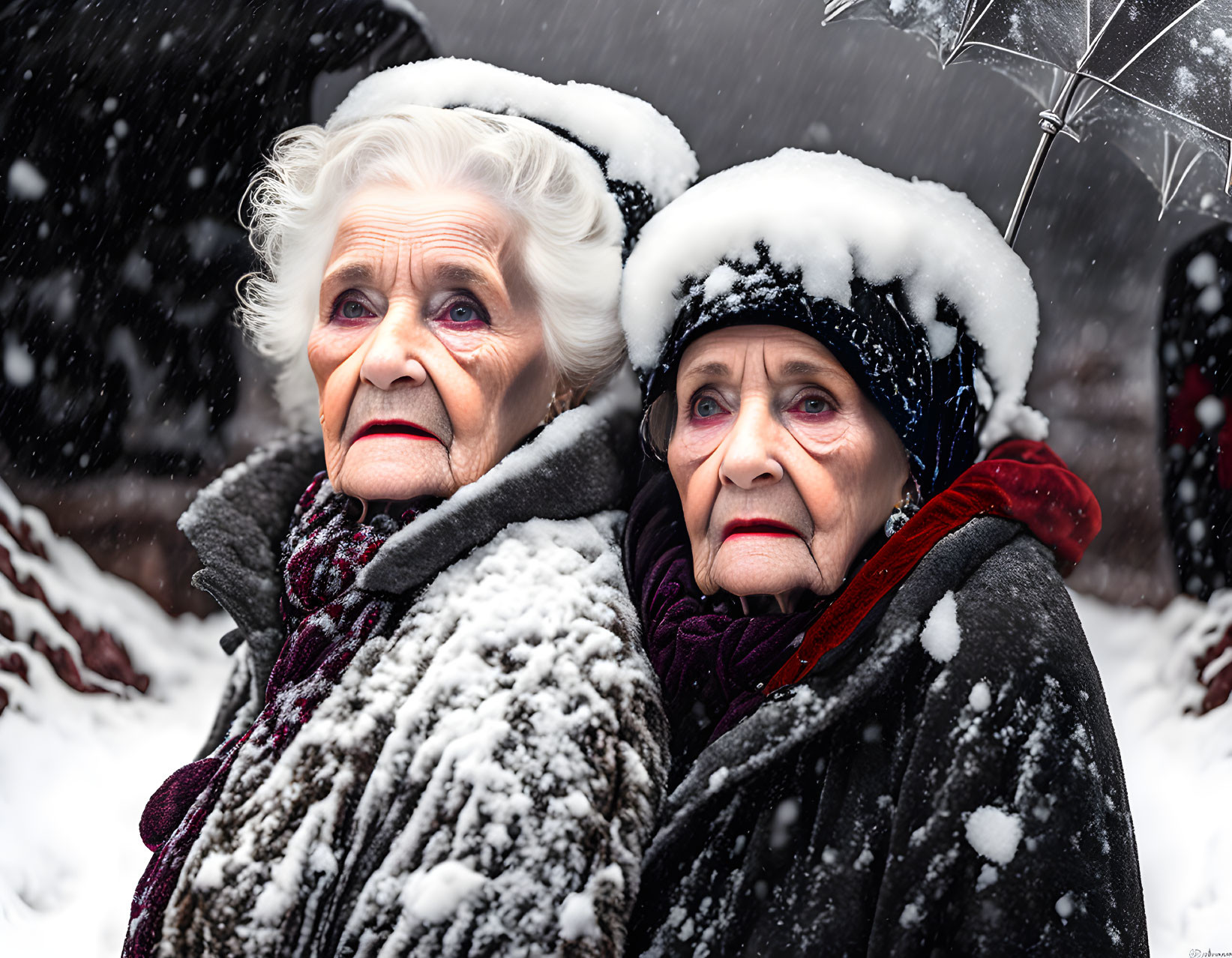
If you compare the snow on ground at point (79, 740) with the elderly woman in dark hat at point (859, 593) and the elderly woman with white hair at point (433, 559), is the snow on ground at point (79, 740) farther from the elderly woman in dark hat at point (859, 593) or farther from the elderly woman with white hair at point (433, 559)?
the elderly woman in dark hat at point (859, 593)

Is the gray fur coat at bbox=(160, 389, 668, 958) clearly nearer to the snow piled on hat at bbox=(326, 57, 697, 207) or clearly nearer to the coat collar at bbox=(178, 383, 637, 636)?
the coat collar at bbox=(178, 383, 637, 636)

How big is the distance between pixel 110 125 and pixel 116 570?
136 centimetres

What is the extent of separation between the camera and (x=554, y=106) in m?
1.81

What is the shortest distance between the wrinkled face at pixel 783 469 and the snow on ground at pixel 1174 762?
571 mm

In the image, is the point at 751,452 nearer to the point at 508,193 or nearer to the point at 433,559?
the point at 433,559

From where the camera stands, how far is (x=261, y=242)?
2047 millimetres

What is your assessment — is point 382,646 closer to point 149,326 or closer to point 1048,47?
point 1048,47

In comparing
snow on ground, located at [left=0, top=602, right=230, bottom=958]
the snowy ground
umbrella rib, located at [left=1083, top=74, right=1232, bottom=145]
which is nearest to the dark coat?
the snowy ground

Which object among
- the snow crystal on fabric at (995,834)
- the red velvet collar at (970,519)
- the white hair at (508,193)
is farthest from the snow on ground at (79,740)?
the snow crystal on fabric at (995,834)

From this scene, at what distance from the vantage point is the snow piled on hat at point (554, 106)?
1805 millimetres

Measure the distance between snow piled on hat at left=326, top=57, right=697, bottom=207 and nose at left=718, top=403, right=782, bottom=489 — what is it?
657mm

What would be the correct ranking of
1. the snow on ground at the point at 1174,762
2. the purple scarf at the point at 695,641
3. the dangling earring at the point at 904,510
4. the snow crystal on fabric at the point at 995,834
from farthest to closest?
the snow on ground at the point at 1174,762, the dangling earring at the point at 904,510, the purple scarf at the point at 695,641, the snow crystal on fabric at the point at 995,834

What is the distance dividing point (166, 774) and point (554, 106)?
6.99 feet

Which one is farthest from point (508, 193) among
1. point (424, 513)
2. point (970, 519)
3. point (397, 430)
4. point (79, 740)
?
point (79, 740)
